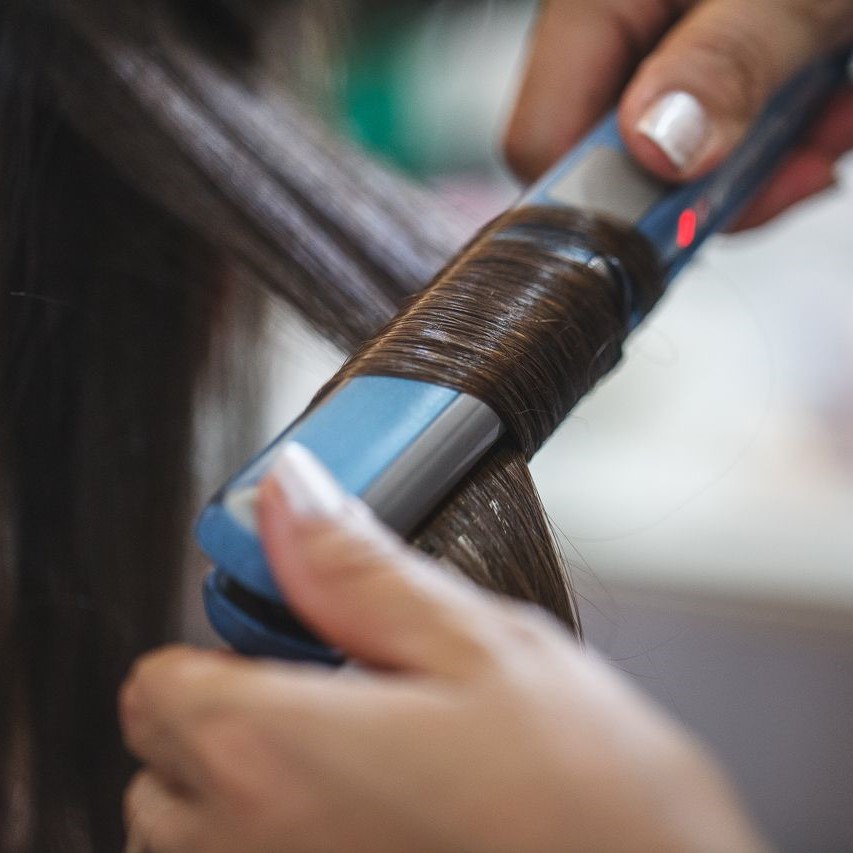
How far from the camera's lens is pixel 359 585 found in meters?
0.28

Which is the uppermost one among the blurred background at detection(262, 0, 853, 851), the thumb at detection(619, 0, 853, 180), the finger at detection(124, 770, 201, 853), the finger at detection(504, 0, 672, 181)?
the thumb at detection(619, 0, 853, 180)

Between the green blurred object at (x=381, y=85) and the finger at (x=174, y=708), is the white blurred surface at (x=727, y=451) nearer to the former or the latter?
the green blurred object at (x=381, y=85)

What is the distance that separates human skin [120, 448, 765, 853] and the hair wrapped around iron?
0.66 feet

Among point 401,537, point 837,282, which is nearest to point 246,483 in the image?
point 401,537

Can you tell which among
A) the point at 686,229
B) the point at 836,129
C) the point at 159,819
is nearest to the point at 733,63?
the point at 686,229

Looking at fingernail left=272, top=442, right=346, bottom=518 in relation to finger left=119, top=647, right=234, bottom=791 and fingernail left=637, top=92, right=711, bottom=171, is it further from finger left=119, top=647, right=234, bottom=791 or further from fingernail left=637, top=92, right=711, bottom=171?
fingernail left=637, top=92, right=711, bottom=171

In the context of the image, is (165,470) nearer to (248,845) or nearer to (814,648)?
(248,845)

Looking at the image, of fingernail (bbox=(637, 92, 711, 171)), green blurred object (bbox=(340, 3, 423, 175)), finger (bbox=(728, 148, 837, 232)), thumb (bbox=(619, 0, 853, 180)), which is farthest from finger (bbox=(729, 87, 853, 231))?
green blurred object (bbox=(340, 3, 423, 175))

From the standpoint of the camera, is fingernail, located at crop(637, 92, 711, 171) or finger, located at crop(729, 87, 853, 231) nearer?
fingernail, located at crop(637, 92, 711, 171)

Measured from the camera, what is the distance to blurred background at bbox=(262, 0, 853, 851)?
112 cm

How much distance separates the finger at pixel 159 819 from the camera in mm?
279

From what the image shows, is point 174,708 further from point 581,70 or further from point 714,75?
point 581,70

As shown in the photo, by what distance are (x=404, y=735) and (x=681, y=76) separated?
43cm

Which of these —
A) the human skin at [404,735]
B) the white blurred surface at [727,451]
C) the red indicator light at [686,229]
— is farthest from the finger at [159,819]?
the white blurred surface at [727,451]
